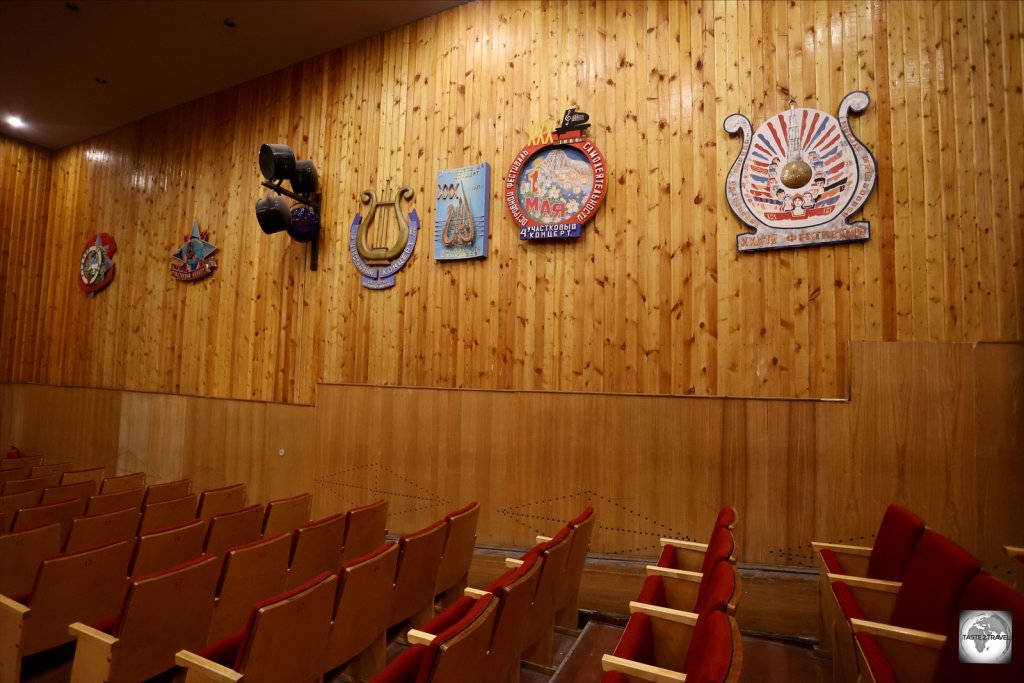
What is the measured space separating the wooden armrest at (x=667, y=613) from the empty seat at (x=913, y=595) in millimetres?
471

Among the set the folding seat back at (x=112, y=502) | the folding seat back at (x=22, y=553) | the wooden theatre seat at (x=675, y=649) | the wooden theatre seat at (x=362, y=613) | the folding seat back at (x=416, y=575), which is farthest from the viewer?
the folding seat back at (x=112, y=502)

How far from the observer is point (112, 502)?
314 cm

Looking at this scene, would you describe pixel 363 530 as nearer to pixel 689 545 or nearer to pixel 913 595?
pixel 689 545

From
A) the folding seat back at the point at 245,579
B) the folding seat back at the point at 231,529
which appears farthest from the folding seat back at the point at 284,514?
the folding seat back at the point at 245,579

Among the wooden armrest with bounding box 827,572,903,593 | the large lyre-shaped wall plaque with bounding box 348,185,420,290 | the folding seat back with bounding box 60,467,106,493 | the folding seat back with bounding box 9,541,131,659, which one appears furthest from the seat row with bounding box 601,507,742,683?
the folding seat back with bounding box 60,467,106,493

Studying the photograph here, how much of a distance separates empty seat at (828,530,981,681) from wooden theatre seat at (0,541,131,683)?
246 centimetres

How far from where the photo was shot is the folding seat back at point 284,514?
2.82 metres

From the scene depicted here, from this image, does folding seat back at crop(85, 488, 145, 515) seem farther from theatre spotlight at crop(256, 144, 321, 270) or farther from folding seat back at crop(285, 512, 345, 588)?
theatre spotlight at crop(256, 144, 321, 270)

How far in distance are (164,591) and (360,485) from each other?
2.29 metres

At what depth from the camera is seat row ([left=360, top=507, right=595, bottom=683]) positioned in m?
1.10

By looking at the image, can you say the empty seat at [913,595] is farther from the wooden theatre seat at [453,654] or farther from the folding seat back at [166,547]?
the folding seat back at [166,547]

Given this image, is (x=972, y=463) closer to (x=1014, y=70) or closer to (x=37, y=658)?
(x=1014, y=70)

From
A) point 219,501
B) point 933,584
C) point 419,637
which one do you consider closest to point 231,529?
point 219,501

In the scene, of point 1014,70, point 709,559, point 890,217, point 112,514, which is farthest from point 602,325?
point 112,514
